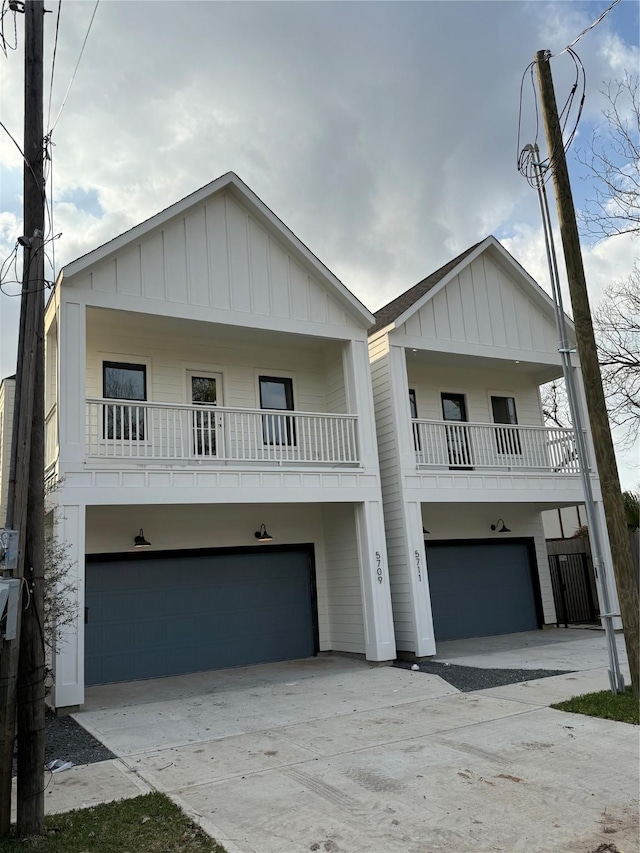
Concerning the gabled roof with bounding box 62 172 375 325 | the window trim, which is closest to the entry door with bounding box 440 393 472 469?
the window trim

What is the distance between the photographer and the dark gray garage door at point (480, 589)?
14586 millimetres

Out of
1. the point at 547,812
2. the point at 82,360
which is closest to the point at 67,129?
the point at 82,360

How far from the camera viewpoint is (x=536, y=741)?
6438 millimetres

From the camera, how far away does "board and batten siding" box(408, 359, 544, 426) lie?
15.1 meters

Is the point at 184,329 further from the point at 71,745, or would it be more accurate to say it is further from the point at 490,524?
the point at 490,524

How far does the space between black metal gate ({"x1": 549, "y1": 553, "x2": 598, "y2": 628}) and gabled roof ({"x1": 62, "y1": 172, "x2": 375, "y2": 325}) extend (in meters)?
8.85

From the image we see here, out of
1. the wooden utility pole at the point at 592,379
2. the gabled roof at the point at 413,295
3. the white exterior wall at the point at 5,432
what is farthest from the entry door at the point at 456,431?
the white exterior wall at the point at 5,432

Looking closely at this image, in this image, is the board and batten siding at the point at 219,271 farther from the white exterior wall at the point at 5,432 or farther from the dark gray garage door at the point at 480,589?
the dark gray garage door at the point at 480,589

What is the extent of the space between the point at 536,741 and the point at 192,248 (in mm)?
9031

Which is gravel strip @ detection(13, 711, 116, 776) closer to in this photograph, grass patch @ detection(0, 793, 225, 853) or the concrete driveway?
the concrete driveway

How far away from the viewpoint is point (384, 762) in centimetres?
603

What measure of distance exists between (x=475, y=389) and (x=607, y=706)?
9.42m

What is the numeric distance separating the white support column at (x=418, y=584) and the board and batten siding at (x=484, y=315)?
370 cm

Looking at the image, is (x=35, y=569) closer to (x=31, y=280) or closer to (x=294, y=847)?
(x=31, y=280)
